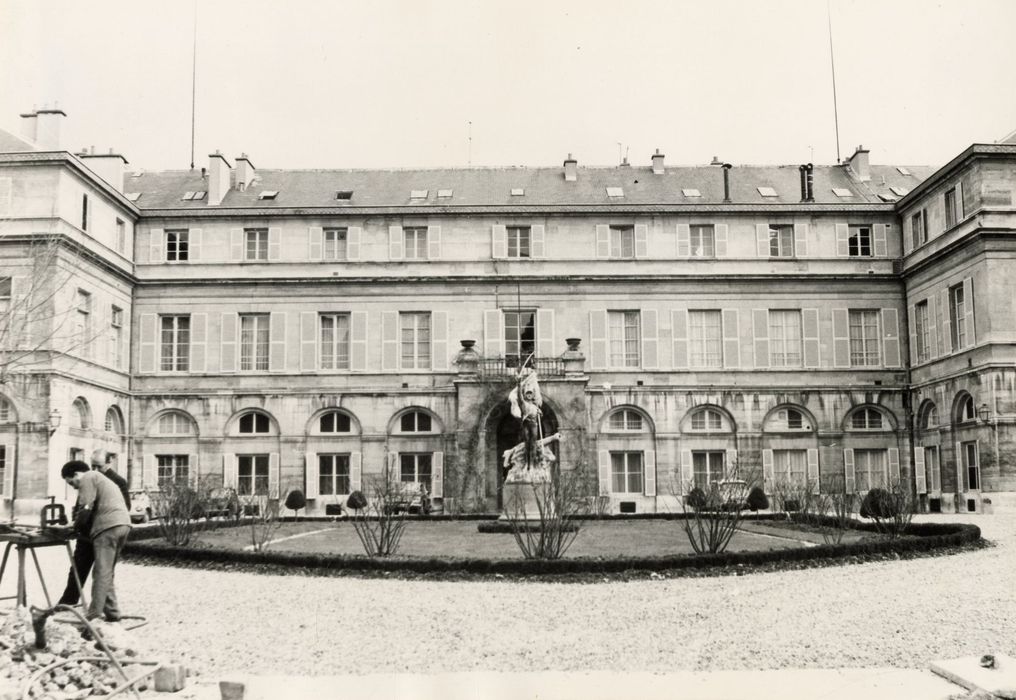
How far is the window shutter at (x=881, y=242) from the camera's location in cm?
3584

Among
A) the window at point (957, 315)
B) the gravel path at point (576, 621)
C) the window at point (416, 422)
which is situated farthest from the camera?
the window at point (416, 422)

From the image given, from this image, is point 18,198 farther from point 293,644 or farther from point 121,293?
point 293,644

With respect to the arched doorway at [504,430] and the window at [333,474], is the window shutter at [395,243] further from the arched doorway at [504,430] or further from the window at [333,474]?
the window at [333,474]

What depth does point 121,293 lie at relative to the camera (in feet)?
113

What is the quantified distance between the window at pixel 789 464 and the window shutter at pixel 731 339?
3.40m

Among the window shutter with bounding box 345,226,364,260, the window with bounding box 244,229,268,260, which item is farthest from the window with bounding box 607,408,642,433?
the window with bounding box 244,229,268,260

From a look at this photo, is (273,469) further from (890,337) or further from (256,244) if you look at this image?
(890,337)

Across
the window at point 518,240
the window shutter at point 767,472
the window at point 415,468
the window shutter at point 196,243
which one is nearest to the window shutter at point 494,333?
the window at point 518,240

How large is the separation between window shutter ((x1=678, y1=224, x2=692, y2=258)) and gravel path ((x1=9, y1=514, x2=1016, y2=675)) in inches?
864

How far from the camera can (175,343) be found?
35.5 metres

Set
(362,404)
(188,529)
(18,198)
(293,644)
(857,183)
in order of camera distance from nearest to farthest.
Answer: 1. (293,644)
2. (188,529)
3. (18,198)
4. (362,404)
5. (857,183)

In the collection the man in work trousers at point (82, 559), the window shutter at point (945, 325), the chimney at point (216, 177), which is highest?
the chimney at point (216, 177)

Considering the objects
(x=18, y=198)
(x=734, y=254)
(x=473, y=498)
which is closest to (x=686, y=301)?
(x=734, y=254)

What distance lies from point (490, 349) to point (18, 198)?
15454mm
